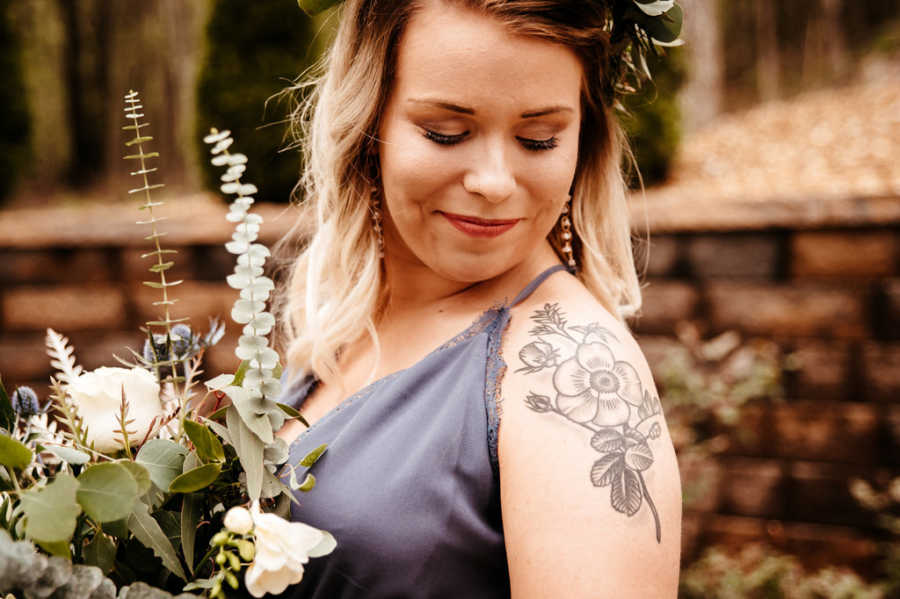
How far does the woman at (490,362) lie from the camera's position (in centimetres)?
120

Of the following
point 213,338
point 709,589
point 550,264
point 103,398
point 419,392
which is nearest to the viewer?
point 103,398

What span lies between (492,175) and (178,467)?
27.8 inches

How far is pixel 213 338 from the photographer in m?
1.31

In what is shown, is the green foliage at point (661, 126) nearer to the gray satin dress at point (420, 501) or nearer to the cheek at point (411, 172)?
the cheek at point (411, 172)

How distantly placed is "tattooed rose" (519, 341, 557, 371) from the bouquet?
390 millimetres

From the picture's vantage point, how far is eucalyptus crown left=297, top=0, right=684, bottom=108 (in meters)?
1.57

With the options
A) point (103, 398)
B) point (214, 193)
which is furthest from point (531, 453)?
point (214, 193)

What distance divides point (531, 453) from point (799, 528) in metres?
3.10

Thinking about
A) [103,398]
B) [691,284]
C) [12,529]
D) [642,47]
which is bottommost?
[691,284]

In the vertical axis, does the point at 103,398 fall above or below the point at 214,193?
above

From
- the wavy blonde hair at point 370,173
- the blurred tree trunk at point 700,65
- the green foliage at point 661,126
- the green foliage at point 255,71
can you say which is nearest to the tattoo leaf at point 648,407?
the wavy blonde hair at point 370,173

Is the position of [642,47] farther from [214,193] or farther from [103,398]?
[214,193]

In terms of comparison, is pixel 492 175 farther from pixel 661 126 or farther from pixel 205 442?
pixel 661 126

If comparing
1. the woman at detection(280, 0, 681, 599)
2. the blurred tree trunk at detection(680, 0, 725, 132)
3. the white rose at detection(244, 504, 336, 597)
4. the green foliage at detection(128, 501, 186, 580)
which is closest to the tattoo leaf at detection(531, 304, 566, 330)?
the woman at detection(280, 0, 681, 599)
